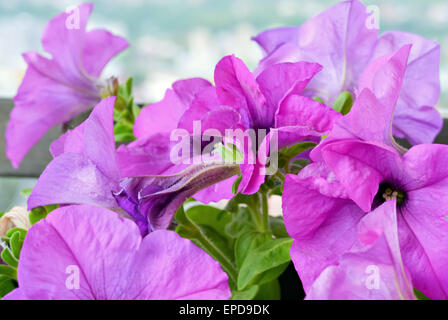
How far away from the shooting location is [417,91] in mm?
380

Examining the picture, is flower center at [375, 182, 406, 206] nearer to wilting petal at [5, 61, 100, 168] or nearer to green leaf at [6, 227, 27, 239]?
green leaf at [6, 227, 27, 239]

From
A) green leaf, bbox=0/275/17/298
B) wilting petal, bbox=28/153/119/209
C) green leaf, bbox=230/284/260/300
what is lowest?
green leaf, bbox=230/284/260/300

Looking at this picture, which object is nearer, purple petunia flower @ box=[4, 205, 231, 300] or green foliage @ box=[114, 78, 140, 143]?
purple petunia flower @ box=[4, 205, 231, 300]

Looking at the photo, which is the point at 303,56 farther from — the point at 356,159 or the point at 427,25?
the point at 427,25

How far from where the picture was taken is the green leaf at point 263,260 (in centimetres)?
31

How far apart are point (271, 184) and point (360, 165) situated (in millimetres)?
83

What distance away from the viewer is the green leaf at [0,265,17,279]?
0.31 meters

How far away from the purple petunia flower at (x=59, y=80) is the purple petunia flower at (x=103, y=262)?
0.26m

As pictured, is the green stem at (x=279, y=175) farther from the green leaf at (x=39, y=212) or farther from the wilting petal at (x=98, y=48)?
the wilting petal at (x=98, y=48)

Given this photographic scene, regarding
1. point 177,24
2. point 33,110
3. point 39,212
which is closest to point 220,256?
point 39,212

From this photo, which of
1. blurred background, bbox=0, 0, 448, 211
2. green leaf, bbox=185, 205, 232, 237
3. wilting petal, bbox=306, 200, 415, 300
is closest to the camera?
wilting petal, bbox=306, 200, 415, 300

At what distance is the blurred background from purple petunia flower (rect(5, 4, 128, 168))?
143 centimetres

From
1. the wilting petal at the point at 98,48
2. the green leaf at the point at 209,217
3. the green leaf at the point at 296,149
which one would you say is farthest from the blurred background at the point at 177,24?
the green leaf at the point at 296,149

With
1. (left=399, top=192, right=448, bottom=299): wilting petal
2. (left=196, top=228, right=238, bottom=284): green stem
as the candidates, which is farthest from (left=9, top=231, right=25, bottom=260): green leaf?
(left=399, top=192, right=448, bottom=299): wilting petal
